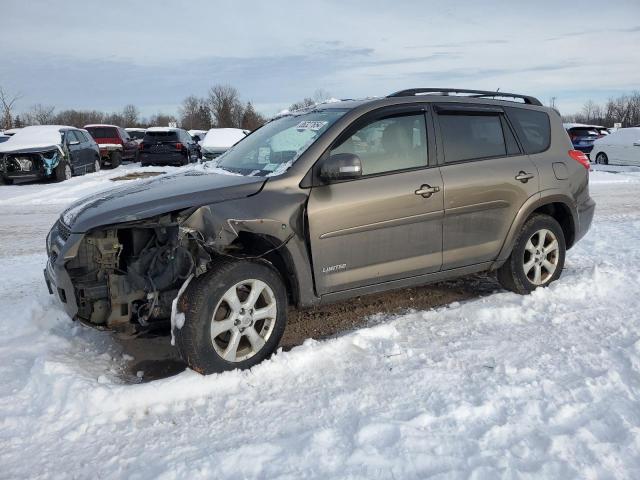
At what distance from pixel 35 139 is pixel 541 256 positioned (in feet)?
47.9

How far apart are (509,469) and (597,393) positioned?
Result: 976 mm

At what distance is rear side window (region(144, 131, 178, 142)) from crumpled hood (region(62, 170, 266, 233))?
669 inches

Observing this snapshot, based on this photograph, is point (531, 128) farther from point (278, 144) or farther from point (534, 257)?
point (278, 144)

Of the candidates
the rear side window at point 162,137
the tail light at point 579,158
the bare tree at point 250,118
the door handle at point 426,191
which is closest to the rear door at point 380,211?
the door handle at point 426,191

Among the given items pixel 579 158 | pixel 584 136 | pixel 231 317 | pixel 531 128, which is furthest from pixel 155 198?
pixel 584 136

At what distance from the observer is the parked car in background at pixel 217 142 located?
1772 centimetres

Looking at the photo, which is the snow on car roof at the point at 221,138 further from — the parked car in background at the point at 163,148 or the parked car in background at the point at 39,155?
the parked car in background at the point at 39,155

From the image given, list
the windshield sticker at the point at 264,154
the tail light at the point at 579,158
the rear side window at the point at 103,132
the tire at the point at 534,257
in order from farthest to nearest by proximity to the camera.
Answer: the rear side window at the point at 103,132, the tail light at the point at 579,158, the tire at the point at 534,257, the windshield sticker at the point at 264,154

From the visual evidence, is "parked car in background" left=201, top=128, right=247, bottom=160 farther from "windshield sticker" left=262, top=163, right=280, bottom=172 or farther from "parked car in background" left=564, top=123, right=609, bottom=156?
"parked car in background" left=564, top=123, right=609, bottom=156

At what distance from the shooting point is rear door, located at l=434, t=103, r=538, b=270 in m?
4.37

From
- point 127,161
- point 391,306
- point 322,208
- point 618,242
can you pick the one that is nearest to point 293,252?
point 322,208

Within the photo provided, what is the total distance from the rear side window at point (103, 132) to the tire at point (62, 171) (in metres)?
7.30

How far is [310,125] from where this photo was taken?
4289mm

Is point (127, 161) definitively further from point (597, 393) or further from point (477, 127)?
point (597, 393)
